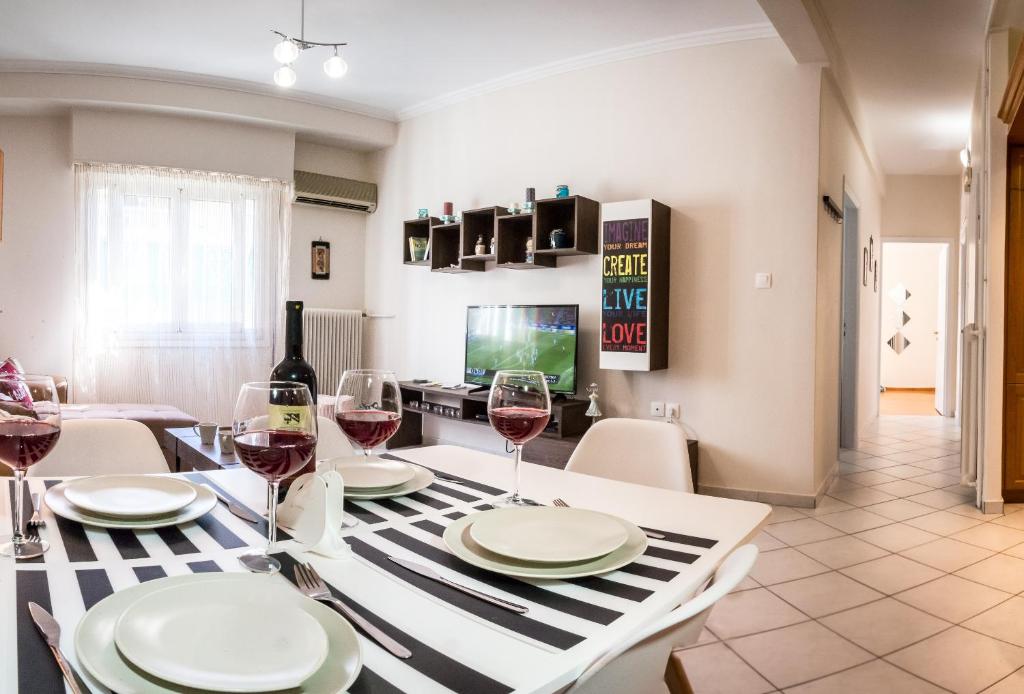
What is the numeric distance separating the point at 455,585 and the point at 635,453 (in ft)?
3.16

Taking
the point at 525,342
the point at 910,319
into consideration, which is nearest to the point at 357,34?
the point at 525,342

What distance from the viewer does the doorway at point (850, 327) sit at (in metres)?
5.45

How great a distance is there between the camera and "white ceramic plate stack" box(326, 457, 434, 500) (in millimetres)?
1089

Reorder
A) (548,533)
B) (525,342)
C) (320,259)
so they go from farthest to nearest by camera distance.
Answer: (320,259), (525,342), (548,533)

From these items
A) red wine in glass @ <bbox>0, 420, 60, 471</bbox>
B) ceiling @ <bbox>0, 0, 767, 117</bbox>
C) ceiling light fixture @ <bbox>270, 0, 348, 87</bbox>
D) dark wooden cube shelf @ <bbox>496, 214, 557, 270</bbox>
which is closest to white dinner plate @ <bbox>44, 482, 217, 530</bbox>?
red wine in glass @ <bbox>0, 420, 60, 471</bbox>

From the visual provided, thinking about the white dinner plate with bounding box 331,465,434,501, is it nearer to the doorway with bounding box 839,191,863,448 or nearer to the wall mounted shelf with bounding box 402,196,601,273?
the wall mounted shelf with bounding box 402,196,601,273

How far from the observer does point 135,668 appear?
522 mm

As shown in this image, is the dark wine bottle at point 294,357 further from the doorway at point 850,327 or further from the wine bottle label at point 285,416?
the doorway at point 850,327

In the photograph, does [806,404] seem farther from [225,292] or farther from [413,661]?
[225,292]

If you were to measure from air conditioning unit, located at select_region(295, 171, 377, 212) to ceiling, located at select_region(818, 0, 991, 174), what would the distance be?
3980mm

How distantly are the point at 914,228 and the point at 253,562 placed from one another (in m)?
8.62

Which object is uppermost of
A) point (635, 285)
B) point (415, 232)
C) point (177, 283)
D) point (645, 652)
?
point (415, 232)

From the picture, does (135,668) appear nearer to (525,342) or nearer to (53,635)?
(53,635)

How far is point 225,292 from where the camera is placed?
18.3ft
